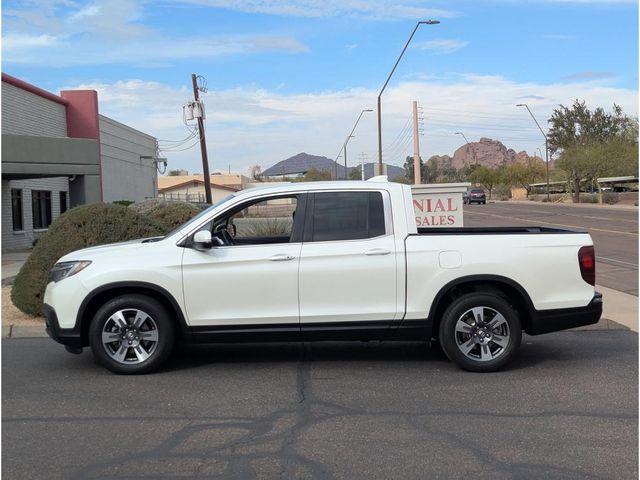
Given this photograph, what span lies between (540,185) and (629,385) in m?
107

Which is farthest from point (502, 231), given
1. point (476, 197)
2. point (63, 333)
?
point (476, 197)

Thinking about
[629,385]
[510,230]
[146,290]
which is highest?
[510,230]

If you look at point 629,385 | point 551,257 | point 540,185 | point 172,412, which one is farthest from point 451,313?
point 540,185

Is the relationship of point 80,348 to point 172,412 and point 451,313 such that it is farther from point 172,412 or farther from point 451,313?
point 451,313

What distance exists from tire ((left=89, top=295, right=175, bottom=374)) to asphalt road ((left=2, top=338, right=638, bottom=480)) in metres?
0.17

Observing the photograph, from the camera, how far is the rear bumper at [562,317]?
673 centimetres

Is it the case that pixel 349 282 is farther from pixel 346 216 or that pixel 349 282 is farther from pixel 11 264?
pixel 11 264

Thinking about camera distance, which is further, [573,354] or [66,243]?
[66,243]

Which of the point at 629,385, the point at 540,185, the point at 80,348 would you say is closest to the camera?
the point at 629,385

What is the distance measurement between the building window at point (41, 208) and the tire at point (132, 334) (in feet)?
70.5

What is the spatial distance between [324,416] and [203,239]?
2.07 m

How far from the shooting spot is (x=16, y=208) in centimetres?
2491

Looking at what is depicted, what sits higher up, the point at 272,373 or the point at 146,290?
the point at 146,290

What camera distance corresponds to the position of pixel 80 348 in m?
6.82
